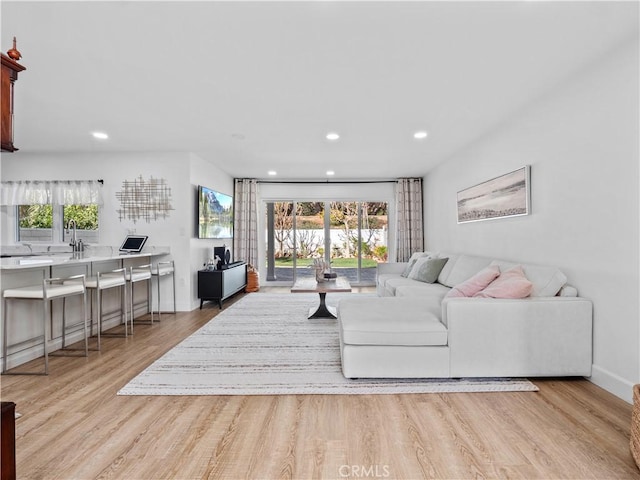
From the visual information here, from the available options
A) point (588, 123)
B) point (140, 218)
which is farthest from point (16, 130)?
point (588, 123)

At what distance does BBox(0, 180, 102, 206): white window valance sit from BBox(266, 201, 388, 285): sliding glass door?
345 centimetres

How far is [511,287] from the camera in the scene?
273 cm

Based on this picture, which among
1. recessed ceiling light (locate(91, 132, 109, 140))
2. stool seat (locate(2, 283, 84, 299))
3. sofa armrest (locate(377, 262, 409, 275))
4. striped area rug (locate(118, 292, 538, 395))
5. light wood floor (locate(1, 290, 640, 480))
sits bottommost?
light wood floor (locate(1, 290, 640, 480))

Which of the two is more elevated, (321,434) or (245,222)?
(245,222)

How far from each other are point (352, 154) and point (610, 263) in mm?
3622

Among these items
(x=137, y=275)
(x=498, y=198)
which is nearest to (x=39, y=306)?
(x=137, y=275)

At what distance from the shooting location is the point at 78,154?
204 inches

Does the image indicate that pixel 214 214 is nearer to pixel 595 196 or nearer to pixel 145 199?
pixel 145 199

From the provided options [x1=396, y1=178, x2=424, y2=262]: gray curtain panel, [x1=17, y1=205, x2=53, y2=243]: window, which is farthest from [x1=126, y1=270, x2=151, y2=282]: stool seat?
[x1=396, y1=178, x2=424, y2=262]: gray curtain panel

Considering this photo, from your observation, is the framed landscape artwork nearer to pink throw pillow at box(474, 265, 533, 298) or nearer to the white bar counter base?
pink throw pillow at box(474, 265, 533, 298)

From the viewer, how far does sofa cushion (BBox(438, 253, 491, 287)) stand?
4.03 metres

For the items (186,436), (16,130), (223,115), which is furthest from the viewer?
(16,130)

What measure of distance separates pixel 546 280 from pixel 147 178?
16.8ft

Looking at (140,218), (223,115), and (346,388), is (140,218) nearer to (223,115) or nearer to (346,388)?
(223,115)
